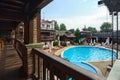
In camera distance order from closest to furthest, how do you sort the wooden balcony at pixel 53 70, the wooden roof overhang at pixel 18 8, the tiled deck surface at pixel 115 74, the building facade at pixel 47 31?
1. the tiled deck surface at pixel 115 74
2. the wooden balcony at pixel 53 70
3. the wooden roof overhang at pixel 18 8
4. the building facade at pixel 47 31

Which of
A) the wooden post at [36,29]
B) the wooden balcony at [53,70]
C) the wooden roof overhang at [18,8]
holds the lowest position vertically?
the wooden balcony at [53,70]

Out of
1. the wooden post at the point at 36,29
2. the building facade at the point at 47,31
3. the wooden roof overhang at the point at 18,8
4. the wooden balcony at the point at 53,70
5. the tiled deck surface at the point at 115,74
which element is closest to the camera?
the tiled deck surface at the point at 115,74

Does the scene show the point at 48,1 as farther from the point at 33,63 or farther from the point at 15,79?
the point at 15,79

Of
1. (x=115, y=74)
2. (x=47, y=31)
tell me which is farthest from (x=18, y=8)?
(x=47, y=31)

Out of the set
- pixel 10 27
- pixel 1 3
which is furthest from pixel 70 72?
pixel 10 27

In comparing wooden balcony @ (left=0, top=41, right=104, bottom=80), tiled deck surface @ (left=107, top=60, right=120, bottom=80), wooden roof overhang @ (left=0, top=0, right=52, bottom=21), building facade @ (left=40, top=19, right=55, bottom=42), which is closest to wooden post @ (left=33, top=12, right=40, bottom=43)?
wooden roof overhang @ (left=0, top=0, right=52, bottom=21)

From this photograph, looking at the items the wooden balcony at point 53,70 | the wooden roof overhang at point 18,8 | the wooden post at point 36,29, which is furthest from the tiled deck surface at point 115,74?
the wooden post at point 36,29

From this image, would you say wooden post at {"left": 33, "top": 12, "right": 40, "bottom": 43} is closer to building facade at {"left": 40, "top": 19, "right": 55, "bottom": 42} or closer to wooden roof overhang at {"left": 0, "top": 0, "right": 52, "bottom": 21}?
wooden roof overhang at {"left": 0, "top": 0, "right": 52, "bottom": 21}

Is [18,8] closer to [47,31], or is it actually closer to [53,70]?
[53,70]

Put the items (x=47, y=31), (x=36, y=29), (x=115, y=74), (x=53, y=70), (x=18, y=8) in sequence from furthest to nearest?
(x=47, y=31) < (x=36, y=29) < (x=18, y=8) < (x=53, y=70) < (x=115, y=74)

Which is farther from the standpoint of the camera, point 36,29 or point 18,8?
point 36,29

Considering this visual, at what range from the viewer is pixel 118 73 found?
3.54 ft

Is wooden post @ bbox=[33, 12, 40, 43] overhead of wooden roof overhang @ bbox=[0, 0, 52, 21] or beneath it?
beneath

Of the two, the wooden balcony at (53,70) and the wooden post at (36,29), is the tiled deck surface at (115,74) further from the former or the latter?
the wooden post at (36,29)
